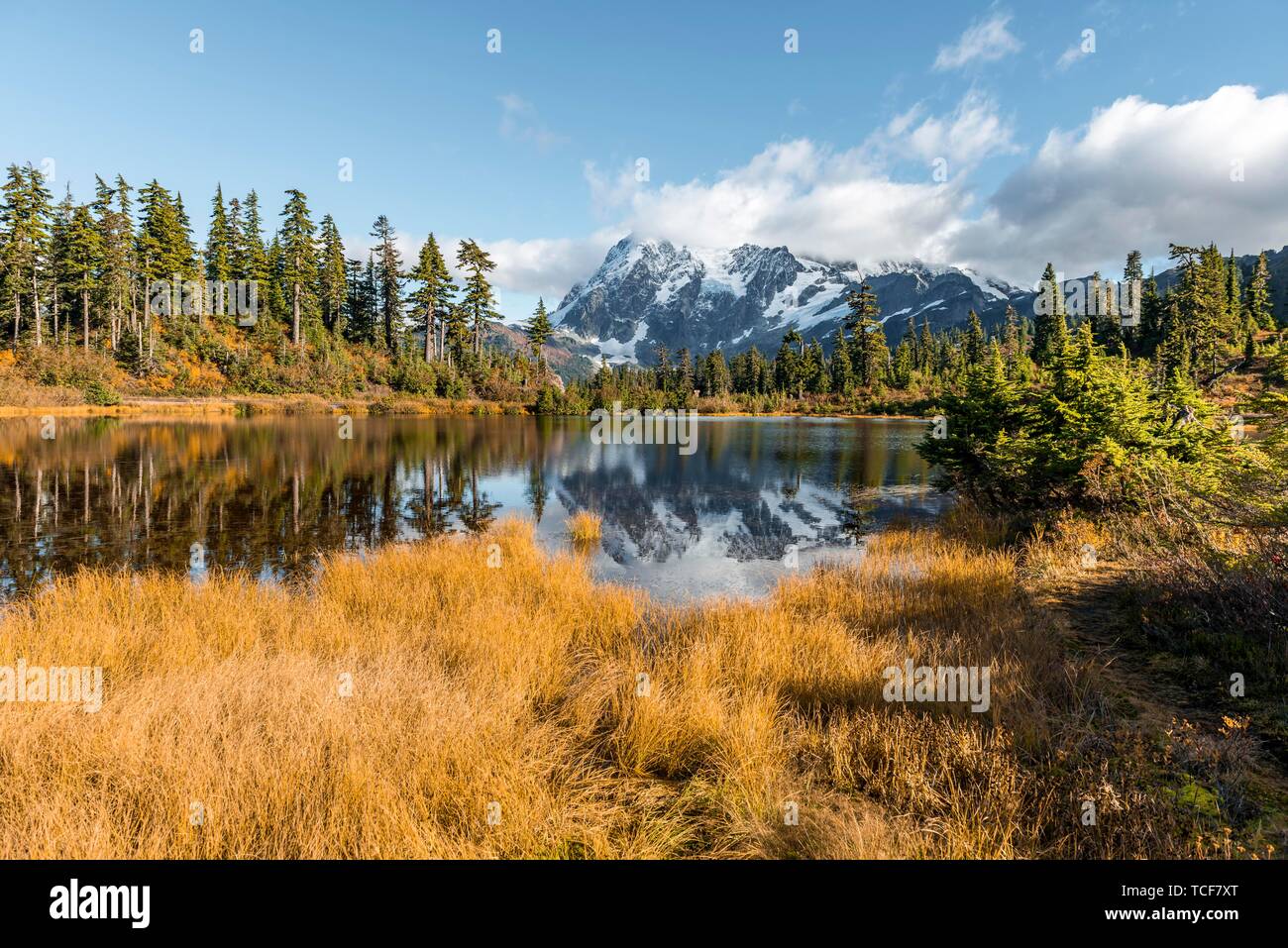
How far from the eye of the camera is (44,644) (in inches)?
240

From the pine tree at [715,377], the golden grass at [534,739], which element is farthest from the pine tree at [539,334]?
the golden grass at [534,739]

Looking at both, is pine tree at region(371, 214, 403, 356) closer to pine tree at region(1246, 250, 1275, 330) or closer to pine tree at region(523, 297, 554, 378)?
pine tree at region(523, 297, 554, 378)

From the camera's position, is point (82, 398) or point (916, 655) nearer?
point (916, 655)

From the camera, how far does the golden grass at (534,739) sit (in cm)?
356

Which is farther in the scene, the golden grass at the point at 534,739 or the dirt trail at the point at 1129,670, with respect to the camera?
the dirt trail at the point at 1129,670

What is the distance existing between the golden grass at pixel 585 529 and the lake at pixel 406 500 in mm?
310

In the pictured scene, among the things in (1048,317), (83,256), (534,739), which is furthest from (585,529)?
(1048,317)

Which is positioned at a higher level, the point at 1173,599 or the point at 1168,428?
the point at 1168,428

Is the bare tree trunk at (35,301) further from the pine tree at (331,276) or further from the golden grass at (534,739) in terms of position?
the golden grass at (534,739)
